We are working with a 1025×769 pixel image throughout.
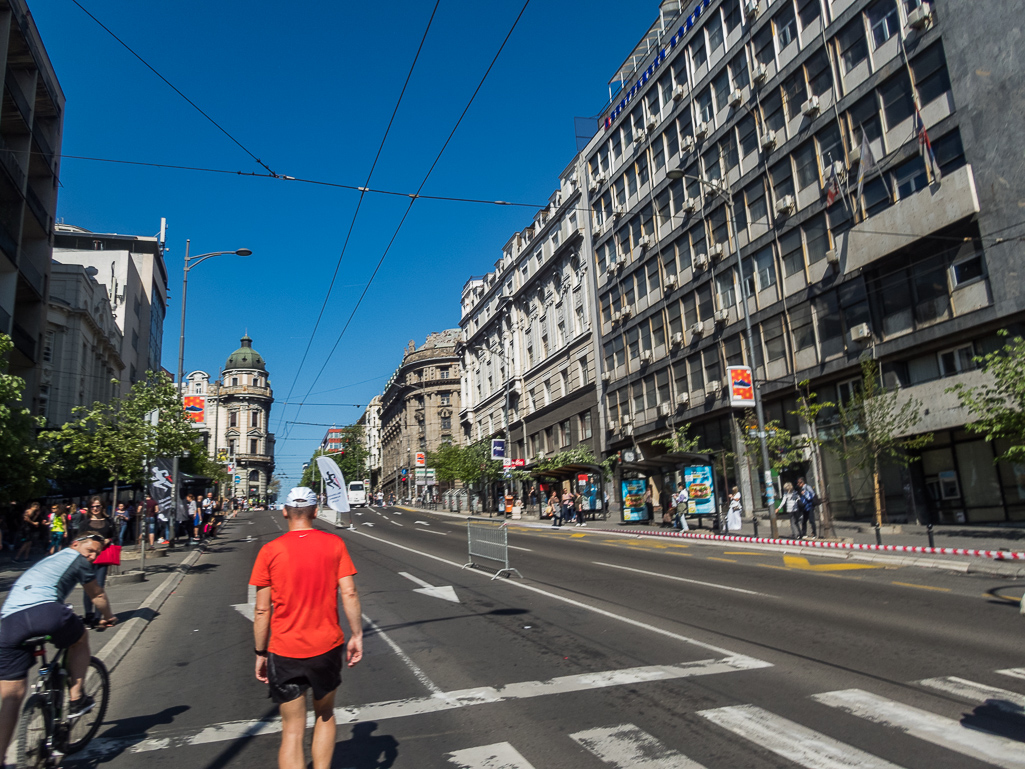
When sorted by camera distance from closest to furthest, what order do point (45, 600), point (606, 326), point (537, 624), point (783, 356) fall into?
1. point (45, 600)
2. point (537, 624)
3. point (783, 356)
4. point (606, 326)

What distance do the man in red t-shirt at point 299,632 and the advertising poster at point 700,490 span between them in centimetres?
2509

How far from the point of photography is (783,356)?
30047mm

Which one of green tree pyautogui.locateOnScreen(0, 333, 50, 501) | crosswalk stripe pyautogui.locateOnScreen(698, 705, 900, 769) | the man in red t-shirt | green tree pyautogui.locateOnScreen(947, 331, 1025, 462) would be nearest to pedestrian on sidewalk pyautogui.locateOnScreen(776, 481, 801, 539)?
green tree pyautogui.locateOnScreen(947, 331, 1025, 462)

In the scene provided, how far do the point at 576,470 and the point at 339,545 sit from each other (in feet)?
116

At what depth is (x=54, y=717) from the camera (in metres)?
5.17

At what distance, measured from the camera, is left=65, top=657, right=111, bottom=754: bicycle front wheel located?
537cm

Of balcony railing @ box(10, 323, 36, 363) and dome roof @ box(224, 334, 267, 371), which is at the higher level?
dome roof @ box(224, 334, 267, 371)

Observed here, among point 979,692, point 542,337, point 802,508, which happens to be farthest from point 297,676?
point 542,337

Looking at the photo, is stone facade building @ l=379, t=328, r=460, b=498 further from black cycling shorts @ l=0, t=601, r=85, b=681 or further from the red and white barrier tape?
black cycling shorts @ l=0, t=601, r=85, b=681

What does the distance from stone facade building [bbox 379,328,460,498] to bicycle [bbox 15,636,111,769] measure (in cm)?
8644

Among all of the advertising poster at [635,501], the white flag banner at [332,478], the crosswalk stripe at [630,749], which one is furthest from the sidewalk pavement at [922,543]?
the white flag banner at [332,478]

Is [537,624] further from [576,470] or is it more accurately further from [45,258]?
[45,258]

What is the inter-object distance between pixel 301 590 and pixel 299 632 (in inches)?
9.2

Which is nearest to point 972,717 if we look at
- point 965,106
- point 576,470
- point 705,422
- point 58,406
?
point 965,106
